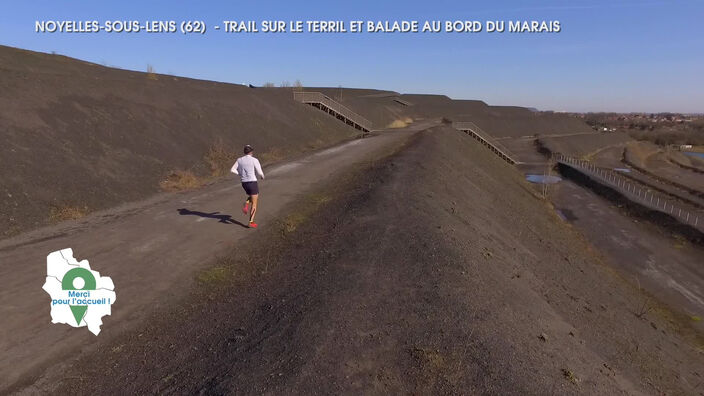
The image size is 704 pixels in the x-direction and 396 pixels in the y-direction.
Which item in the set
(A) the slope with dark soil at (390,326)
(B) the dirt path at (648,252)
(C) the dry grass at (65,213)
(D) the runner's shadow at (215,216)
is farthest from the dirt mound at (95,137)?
(B) the dirt path at (648,252)

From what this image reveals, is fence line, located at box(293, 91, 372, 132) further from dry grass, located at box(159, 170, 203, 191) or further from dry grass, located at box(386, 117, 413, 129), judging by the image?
dry grass, located at box(159, 170, 203, 191)

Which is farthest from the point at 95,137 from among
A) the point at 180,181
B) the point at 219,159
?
the point at 219,159

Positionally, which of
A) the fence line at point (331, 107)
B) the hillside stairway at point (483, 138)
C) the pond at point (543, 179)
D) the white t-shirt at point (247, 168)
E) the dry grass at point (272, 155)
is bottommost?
the pond at point (543, 179)

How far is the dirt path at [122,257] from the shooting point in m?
5.52

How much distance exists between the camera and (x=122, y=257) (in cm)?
848

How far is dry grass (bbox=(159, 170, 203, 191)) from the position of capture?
605 inches

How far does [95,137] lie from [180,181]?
391cm

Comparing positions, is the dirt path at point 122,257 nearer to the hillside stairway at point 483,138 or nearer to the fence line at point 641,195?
the fence line at point 641,195

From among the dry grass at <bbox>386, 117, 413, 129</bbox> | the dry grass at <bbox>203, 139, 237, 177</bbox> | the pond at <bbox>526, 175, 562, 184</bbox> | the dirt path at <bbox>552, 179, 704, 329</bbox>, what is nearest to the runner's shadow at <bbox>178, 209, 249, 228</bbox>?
the dry grass at <bbox>203, 139, 237, 177</bbox>

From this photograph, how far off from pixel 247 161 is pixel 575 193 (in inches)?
1524

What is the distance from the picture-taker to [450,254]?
8.65m

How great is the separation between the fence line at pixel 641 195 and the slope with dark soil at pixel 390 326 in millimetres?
20257

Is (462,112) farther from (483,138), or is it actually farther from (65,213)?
(65,213)

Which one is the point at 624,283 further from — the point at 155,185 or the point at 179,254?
the point at 155,185
